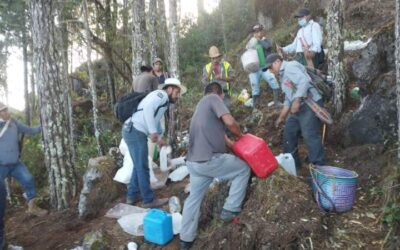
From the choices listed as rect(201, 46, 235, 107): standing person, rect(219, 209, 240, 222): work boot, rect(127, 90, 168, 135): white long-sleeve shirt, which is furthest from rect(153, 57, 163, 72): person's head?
rect(219, 209, 240, 222): work boot

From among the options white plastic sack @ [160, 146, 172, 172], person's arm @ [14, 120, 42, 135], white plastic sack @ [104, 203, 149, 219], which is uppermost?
person's arm @ [14, 120, 42, 135]

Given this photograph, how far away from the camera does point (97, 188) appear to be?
20.8 ft

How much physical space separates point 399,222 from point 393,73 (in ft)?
8.47

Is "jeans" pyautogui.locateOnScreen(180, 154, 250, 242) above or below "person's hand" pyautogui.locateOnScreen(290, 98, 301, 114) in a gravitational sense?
below

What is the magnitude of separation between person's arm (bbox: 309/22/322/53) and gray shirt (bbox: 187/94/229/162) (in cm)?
367

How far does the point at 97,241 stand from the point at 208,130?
2.21 metres

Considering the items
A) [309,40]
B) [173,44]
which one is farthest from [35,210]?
[309,40]

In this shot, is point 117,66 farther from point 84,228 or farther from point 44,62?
point 84,228

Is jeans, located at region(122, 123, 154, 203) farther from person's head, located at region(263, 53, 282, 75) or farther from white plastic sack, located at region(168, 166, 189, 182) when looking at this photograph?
person's head, located at region(263, 53, 282, 75)

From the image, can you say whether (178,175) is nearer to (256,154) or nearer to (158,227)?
(158,227)

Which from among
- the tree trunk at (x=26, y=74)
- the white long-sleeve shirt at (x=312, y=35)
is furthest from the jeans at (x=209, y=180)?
the tree trunk at (x=26, y=74)

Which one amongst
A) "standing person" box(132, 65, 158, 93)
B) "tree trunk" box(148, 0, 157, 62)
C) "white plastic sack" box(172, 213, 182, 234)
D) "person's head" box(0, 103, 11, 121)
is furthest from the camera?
"tree trunk" box(148, 0, 157, 62)

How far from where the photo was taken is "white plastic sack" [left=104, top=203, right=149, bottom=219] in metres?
5.73

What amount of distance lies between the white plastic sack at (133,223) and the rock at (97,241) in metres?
0.27
